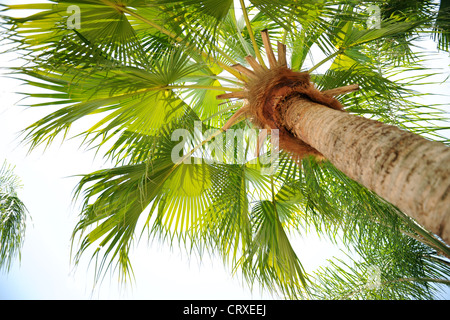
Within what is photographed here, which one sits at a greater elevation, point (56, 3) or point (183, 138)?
point (56, 3)

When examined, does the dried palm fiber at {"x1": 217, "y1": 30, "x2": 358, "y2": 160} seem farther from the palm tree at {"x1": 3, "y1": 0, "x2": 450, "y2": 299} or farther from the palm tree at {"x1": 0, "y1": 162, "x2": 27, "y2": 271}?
the palm tree at {"x1": 0, "y1": 162, "x2": 27, "y2": 271}

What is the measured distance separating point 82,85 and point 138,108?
1.30 ft

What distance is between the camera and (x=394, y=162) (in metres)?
0.89

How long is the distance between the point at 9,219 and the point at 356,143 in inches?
175

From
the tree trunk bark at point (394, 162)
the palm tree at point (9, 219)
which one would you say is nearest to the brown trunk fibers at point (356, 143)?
the tree trunk bark at point (394, 162)

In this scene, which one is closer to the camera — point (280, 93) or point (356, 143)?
point (356, 143)

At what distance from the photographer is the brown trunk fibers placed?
2.50 feet

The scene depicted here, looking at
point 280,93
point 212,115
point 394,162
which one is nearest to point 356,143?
point 394,162

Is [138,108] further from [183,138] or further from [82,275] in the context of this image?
[82,275]

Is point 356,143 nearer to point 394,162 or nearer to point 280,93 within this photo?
point 394,162

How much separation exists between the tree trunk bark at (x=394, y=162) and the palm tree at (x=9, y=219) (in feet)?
13.1

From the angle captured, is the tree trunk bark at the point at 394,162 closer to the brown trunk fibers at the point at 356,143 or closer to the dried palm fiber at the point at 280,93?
the brown trunk fibers at the point at 356,143

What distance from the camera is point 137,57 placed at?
74.7 inches

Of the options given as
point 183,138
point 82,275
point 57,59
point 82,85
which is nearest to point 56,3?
point 57,59
